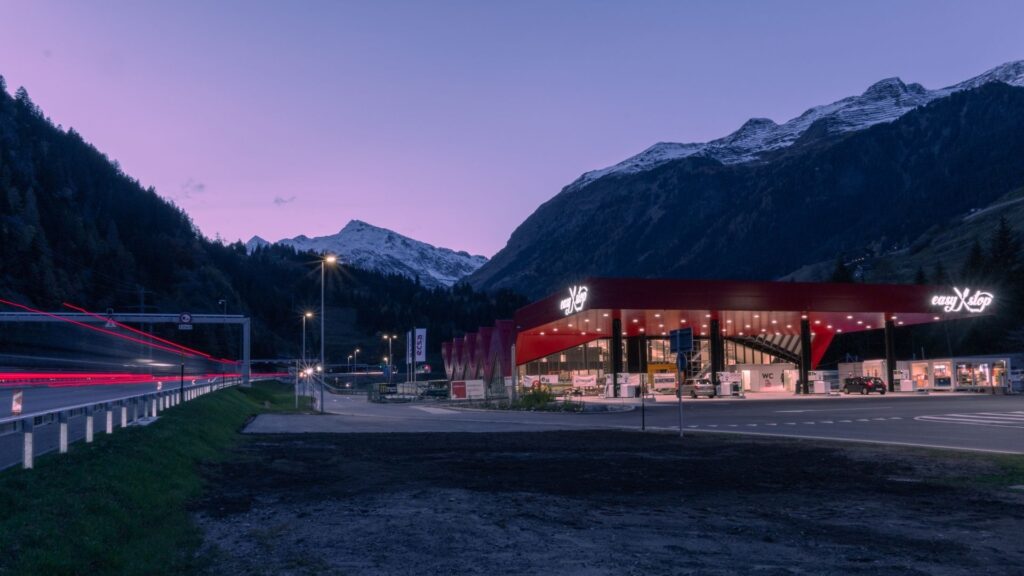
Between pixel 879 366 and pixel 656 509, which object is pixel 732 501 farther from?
pixel 879 366

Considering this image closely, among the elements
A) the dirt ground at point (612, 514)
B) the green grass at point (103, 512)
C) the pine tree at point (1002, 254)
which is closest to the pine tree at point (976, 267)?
the pine tree at point (1002, 254)

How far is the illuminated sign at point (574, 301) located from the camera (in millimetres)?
52713

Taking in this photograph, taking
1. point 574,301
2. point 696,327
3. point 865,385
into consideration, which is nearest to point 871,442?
point 574,301

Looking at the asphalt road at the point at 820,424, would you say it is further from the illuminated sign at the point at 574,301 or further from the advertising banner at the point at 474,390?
the advertising banner at the point at 474,390

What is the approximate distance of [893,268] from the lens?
193 meters

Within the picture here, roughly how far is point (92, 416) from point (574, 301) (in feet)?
130

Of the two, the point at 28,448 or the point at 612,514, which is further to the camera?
the point at 28,448

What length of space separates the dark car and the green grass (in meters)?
54.4

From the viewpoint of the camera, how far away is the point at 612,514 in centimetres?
1041

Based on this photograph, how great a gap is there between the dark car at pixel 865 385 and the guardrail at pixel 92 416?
148 feet

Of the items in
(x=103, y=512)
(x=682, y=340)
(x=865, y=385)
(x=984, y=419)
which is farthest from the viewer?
(x=865, y=385)

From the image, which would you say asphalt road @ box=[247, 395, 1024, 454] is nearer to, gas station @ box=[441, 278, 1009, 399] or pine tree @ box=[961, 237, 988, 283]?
gas station @ box=[441, 278, 1009, 399]

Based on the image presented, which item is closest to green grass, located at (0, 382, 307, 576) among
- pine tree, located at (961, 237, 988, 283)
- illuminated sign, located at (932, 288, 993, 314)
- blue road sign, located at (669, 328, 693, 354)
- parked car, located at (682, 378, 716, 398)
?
blue road sign, located at (669, 328, 693, 354)

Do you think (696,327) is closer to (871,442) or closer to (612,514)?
(871,442)
